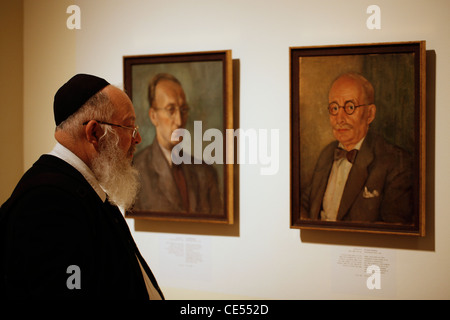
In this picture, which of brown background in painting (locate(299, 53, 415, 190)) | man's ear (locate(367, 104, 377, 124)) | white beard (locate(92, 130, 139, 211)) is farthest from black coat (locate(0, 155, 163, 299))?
man's ear (locate(367, 104, 377, 124))

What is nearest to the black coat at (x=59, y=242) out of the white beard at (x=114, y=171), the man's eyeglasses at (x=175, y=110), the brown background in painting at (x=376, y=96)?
the white beard at (x=114, y=171)

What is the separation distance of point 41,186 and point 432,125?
2113 mm

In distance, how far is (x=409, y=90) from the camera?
241 centimetres

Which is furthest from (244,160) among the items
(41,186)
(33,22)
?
(33,22)

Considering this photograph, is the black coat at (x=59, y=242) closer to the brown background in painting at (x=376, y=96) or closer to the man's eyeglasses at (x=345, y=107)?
the brown background in painting at (x=376, y=96)

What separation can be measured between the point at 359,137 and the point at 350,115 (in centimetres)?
14

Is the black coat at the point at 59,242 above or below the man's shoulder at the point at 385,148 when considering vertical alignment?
below

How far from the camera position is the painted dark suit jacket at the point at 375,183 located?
7.99 ft

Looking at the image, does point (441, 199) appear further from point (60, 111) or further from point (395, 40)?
point (60, 111)

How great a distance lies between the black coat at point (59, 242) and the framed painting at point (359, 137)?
1311mm

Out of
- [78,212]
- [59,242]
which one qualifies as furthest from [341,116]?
[59,242]

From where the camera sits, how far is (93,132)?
1716mm

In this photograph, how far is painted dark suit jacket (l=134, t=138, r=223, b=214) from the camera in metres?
2.79

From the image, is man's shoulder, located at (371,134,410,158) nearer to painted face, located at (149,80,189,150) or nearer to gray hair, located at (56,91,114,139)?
painted face, located at (149,80,189,150)
